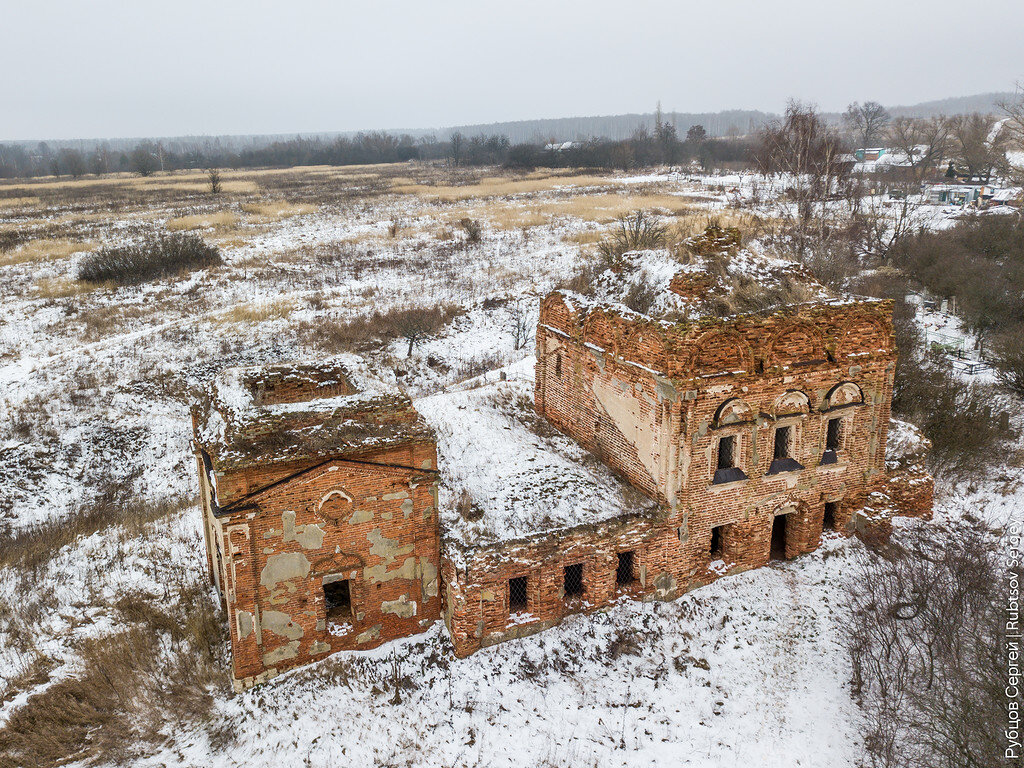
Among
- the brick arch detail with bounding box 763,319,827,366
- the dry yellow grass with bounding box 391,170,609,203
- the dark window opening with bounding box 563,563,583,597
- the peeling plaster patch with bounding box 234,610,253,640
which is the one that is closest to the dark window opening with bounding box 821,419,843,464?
the brick arch detail with bounding box 763,319,827,366

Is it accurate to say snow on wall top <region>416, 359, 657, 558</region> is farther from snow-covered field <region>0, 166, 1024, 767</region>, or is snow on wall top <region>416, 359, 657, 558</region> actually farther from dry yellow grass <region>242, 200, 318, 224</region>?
dry yellow grass <region>242, 200, 318, 224</region>

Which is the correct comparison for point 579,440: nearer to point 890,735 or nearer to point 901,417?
point 890,735

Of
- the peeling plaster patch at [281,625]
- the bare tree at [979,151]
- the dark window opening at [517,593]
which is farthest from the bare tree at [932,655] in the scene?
the bare tree at [979,151]

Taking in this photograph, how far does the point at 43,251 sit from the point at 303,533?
118 feet

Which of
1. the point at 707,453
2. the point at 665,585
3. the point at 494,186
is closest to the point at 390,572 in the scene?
the point at 665,585

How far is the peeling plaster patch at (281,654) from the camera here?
949cm

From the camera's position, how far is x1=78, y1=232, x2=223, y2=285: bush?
31938 mm

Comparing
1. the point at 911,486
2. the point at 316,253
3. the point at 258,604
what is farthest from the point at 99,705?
the point at 316,253

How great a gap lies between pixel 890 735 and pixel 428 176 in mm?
75754

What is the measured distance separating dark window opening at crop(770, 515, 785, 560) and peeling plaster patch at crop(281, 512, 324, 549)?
8.00 metres

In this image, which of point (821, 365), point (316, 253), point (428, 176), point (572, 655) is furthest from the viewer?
point (428, 176)

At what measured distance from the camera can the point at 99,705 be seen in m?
9.41

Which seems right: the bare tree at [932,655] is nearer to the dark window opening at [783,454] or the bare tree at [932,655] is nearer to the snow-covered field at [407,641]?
the snow-covered field at [407,641]

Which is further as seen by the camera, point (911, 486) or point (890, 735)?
point (911, 486)
